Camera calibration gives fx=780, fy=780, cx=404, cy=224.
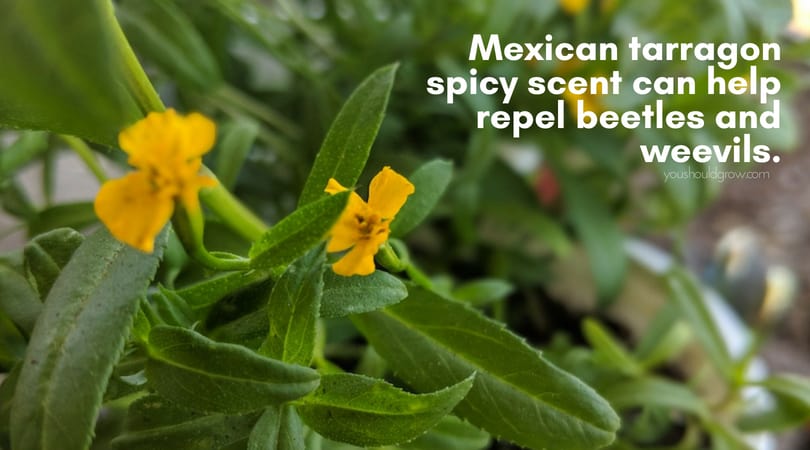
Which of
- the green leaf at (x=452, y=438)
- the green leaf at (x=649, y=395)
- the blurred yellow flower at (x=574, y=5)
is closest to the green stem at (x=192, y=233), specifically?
the green leaf at (x=452, y=438)

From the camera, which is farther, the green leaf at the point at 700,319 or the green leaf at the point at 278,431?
the green leaf at the point at 700,319

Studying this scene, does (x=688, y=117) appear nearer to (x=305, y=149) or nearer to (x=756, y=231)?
(x=305, y=149)

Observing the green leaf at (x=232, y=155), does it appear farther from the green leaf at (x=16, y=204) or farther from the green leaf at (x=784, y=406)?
the green leaf at (x=784, y=406)

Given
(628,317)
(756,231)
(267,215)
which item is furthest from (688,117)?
(756,231)

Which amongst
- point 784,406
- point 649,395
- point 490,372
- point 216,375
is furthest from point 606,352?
point 216,375

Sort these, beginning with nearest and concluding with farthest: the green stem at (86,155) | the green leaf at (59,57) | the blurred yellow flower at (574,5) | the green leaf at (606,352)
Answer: the green leaf at (59,57), the green stem at (86,155), the green leaf at (606,352), the blurred yellow flower at (574,5)
